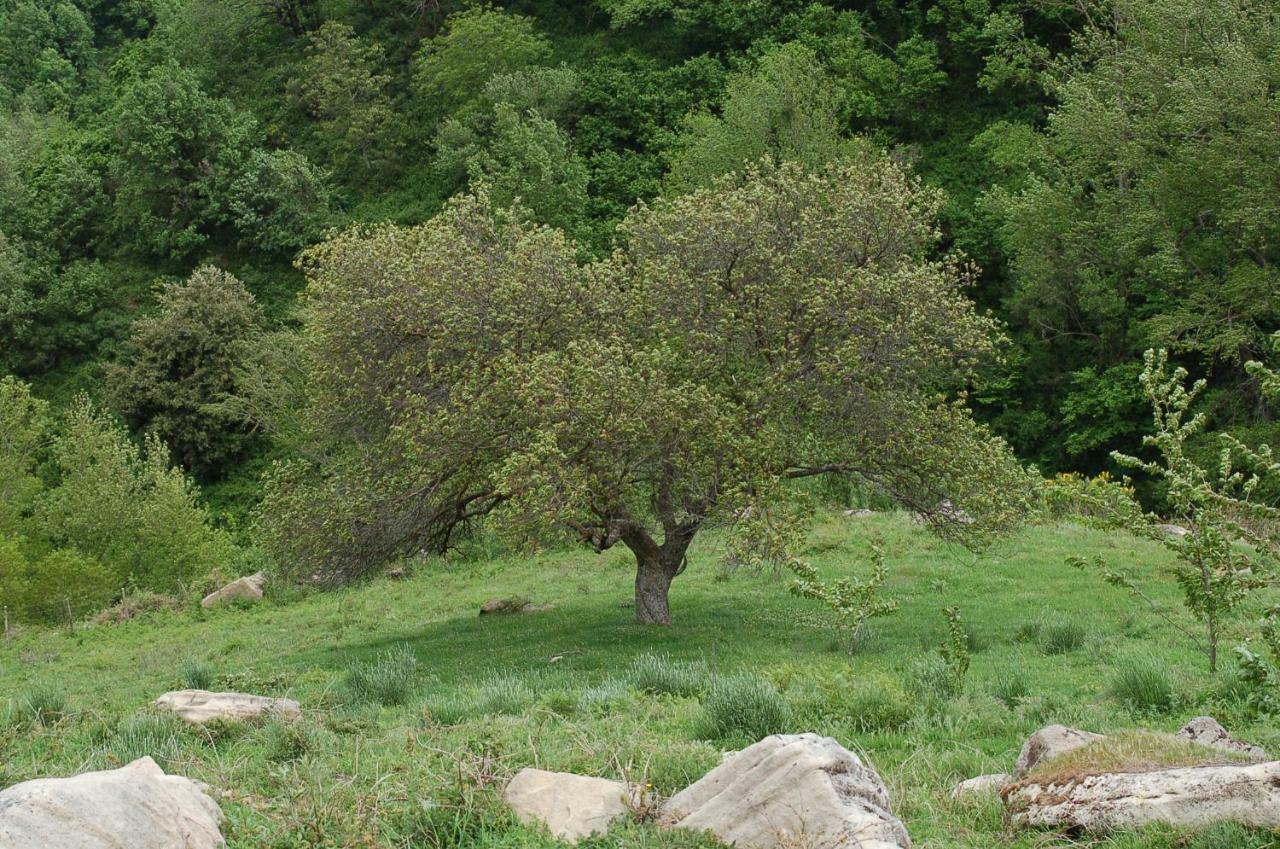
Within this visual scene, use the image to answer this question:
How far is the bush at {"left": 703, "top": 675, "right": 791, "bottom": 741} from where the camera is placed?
1028 centimetres

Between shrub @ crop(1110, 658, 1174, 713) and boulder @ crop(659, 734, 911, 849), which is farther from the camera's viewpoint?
shrub @ crop(1110, 658, 1174, 713)

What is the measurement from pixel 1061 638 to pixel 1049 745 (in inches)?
373

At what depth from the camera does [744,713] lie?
34.0 ft

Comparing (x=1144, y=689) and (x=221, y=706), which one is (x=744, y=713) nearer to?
(x=1144, y=689)

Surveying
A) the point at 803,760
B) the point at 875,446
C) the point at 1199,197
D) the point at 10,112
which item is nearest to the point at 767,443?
the point at 875,446

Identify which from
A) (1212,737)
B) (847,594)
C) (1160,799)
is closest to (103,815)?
(1160,799)

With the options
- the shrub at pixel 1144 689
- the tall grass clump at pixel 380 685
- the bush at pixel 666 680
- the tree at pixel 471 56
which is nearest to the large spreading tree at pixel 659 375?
the tall grass clump at pixel 380 685

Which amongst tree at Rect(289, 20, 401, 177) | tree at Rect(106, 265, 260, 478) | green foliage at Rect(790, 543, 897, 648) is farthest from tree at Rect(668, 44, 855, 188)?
green foliage at Rect(790, 543, 897, 648)

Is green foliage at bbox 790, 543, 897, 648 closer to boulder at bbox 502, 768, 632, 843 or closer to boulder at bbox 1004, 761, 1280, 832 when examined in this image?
boulder at bbox 1004, 761, 1280, 832

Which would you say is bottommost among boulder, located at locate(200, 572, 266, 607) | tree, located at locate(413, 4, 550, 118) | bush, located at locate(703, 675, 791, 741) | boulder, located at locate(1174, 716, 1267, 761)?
boulder, located at locate(200, 572, 266, 607)

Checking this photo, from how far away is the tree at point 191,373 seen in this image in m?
47.2

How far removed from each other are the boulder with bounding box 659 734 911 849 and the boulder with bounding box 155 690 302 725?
215 inches

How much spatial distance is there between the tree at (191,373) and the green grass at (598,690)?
18.3m

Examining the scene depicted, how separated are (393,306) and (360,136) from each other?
130ft
